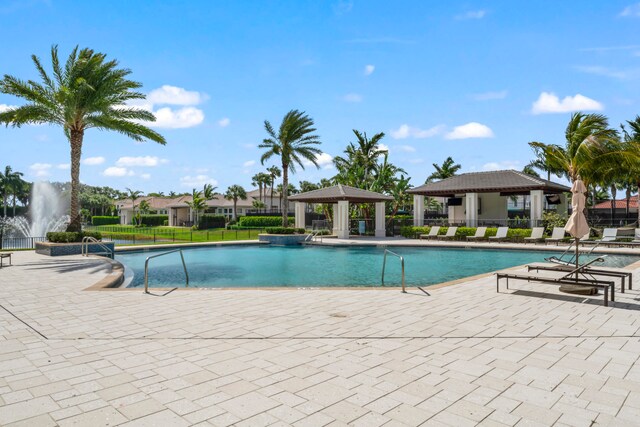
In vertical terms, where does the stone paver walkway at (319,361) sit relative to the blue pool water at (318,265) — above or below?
above

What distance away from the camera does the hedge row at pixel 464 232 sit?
2436 centimetres

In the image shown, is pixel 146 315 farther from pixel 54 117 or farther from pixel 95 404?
pixel 54 117

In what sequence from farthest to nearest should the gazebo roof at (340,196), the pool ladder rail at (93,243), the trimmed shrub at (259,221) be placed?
the trimmed shrub at (259,221) → the gazebo roof at (340,196) → the pool ladder rail at (93,243)

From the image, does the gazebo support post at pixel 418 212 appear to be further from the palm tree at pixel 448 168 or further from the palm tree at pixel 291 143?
the palm tree at pixel 448 168

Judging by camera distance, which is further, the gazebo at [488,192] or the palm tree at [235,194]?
the palm tree at [235,194]

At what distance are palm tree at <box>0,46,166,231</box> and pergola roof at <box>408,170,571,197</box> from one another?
20.6 metres

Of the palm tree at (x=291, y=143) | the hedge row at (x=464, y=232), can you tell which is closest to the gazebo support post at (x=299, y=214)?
the palm tree at (x=291, y=143)

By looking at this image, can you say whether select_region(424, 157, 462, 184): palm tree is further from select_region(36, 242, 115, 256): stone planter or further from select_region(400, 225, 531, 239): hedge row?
select_region(36, 242, 115, 256): stone planter

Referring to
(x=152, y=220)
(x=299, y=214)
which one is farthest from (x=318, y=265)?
(x=152, y=220)

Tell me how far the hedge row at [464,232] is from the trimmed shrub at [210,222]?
85.7ft

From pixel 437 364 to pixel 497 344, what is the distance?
3.85 feet

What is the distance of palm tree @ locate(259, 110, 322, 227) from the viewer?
29000 millimetres

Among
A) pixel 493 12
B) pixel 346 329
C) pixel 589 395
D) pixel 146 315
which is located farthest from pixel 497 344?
pixel 493 12

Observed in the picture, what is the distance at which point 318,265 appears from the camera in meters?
16.4
